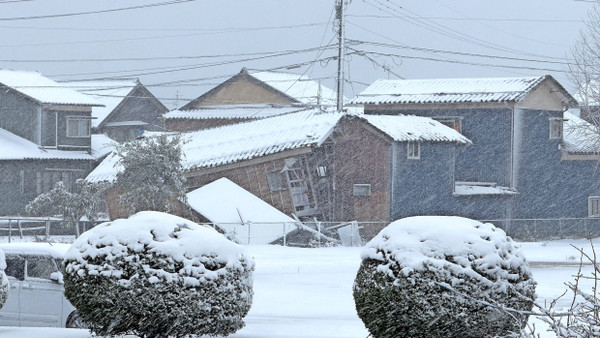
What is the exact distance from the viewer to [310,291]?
19.9 m

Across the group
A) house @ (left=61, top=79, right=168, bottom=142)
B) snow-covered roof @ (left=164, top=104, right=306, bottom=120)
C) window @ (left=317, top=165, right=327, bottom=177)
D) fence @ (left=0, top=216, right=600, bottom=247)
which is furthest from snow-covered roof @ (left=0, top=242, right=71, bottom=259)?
house @ (left=61, top=79, right=168, bottom=142)

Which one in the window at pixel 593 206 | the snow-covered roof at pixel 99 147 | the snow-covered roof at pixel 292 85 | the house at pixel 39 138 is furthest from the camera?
the snow-covered roof at pixel 292 85

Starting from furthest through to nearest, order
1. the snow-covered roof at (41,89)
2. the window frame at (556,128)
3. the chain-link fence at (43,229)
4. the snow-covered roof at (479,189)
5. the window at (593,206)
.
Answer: the snow-covered roof at (41,89) → the window at (593,206) → the window frame at (556,128) → the snow-covered roof at (479,189) → the chain-link fence at (43,229)

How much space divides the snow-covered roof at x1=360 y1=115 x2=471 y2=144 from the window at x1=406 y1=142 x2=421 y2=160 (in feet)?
1.12

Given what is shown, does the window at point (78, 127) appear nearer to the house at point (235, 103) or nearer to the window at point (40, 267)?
the house at point (235, 103)

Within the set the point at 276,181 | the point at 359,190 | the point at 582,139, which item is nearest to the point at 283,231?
the point at 276,181

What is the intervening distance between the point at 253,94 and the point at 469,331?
50885 mm

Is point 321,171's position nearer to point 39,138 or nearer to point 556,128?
point 556,128

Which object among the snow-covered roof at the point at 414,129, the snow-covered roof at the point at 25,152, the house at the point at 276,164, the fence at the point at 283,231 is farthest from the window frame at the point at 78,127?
the snow-covered roof at the point at 414,129

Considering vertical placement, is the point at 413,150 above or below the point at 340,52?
below

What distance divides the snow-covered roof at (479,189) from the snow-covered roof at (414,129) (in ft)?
7.81

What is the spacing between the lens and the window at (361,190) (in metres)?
38.1

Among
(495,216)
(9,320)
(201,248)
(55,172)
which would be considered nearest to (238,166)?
(495,216)

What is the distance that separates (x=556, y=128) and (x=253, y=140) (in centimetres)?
1658
